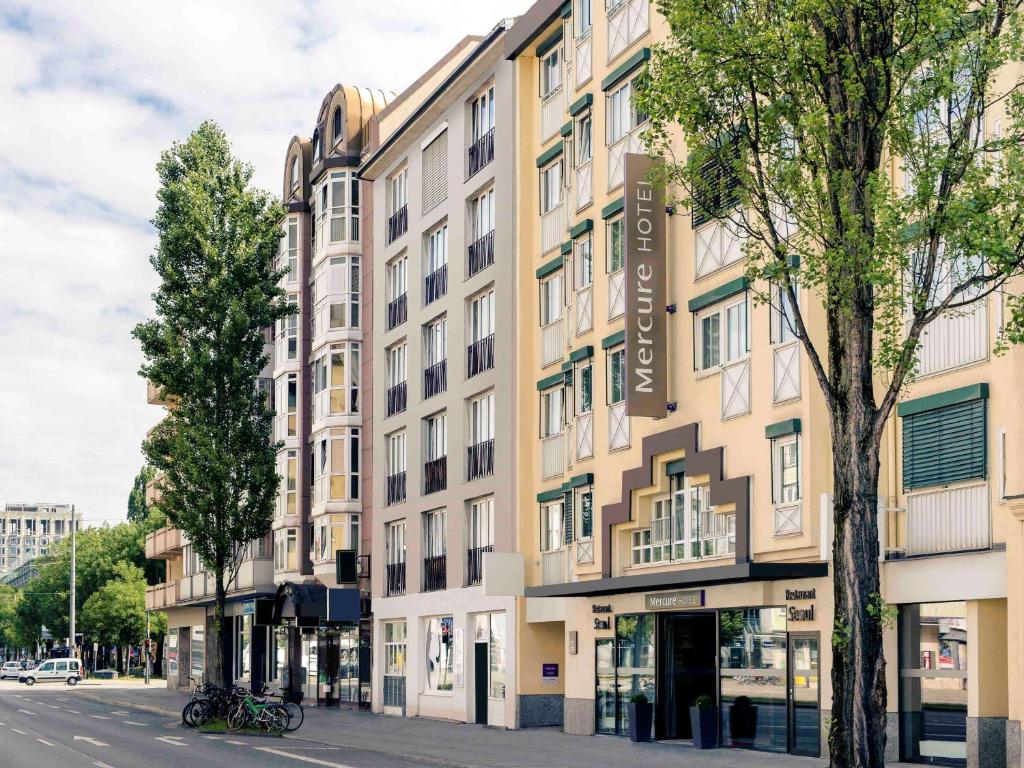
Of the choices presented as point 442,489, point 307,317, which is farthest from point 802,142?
point 307,317

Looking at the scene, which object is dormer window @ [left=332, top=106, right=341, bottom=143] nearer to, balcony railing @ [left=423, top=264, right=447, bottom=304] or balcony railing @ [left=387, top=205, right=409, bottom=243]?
balcony railing @ [left=387, top=205, right=409, bottom=243]

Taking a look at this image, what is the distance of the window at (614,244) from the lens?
34188 mm

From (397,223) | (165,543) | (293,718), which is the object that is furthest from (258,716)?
(165,543)

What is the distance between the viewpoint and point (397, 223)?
49.8 meters

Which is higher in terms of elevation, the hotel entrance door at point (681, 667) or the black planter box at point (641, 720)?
the hotel entrance door at point (681, 667)

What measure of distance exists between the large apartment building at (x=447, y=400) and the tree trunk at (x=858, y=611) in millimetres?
20412

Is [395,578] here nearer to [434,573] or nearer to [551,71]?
[434,573]

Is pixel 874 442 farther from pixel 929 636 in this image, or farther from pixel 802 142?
pixel 929 636

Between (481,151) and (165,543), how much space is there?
4327cm

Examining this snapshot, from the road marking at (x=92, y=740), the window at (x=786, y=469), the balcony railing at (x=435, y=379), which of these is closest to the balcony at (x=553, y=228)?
the balcony railing at (x=435, y=379)

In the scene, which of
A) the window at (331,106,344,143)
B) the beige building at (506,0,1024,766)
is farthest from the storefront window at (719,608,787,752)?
the window at (331,106,344,143)

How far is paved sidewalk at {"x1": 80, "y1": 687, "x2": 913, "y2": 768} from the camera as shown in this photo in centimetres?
2647

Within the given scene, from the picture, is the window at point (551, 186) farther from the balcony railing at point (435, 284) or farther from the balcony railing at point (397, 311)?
the balcony railing at point (397, 311)

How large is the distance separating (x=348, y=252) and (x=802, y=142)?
117 ft
